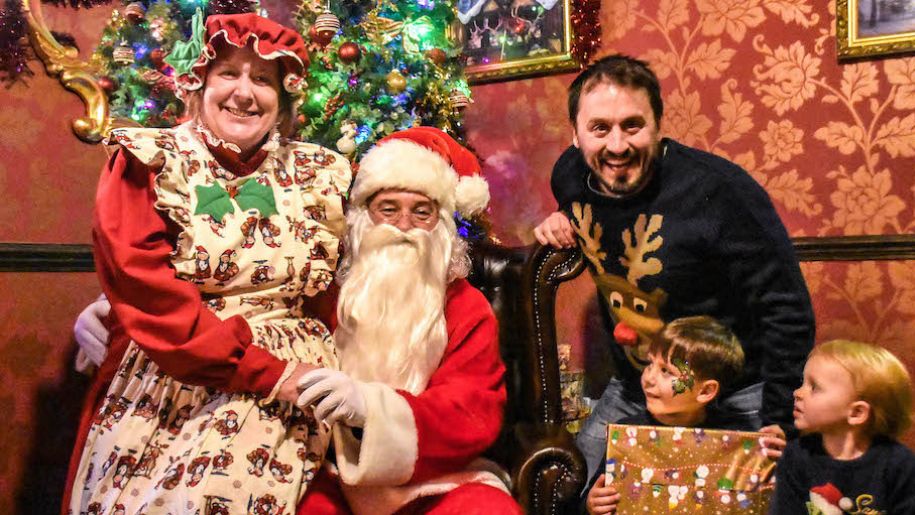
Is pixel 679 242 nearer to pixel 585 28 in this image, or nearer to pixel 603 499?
pixel 603 499

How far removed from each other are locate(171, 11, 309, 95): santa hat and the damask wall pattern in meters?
1.92

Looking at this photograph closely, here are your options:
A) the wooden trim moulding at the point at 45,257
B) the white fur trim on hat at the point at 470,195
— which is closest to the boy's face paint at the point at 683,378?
the white fur trim on hat at the point at 470,195

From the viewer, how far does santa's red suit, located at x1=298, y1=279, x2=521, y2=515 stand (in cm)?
195

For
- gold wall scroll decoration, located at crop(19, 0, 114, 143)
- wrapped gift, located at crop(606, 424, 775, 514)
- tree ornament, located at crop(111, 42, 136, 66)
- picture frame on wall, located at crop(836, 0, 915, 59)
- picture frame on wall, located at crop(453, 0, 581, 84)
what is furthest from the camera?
picture frame on wall, located at crop(453, 0, 581, 84)

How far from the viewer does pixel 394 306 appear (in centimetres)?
224

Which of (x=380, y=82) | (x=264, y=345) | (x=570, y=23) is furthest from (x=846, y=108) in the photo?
(x=264, y=345)

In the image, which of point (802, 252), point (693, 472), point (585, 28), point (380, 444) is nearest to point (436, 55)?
point (585, 28)

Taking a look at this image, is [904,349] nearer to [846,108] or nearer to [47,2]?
[846,108]

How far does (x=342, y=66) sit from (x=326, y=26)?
185mm

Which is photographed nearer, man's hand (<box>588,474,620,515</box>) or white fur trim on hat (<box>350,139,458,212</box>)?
man's hand (<box>588,474,620,515</box>)

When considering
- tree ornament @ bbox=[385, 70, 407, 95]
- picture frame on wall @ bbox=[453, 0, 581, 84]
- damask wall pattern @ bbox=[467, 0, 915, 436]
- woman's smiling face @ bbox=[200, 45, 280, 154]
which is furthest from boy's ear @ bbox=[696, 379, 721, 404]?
picture frame on wall @ bbox=[453, 0, 581, 84]

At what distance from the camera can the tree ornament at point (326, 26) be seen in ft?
10.8

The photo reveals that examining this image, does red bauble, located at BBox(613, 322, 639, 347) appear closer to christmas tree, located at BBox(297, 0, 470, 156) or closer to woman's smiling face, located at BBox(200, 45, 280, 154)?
woman's smiling face, located at BBox(200, 45, 280, 154)

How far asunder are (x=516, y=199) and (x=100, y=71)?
1978 millimetres
